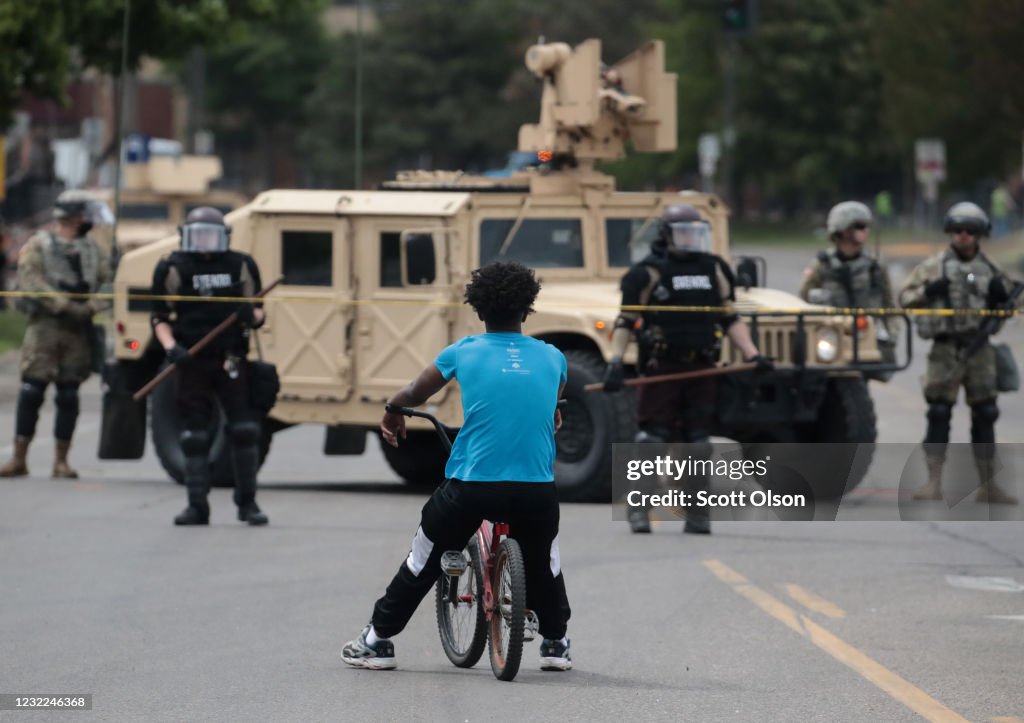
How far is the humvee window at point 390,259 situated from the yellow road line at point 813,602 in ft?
16.3

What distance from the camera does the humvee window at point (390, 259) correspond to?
51.5 feet

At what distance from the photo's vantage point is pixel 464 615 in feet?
29.7

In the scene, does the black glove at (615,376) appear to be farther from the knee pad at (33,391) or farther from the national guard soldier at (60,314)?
the knee pad at (33,391)

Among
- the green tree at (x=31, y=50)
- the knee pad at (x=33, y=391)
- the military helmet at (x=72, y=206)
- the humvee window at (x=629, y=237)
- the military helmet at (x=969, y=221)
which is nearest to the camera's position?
the military helmet at (x=969, y=221)

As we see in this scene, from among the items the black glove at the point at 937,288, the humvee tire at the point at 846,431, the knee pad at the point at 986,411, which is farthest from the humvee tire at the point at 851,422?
the black glove at the point at 937,288

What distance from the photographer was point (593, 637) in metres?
9.95

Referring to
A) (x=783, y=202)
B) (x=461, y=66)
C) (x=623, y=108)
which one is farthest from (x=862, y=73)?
(x=623, y=108)

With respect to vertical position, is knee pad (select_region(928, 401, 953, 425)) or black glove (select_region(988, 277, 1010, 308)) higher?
black glove (select_region(988, 277, 1010, 308))

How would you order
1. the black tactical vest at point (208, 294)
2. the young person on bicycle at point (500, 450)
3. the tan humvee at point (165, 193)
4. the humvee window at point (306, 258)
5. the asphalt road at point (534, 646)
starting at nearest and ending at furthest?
the asphalt road at point (534, 646)
the young person on bicycle at point (500, 450)
the black tactical vest at point (208, 294)
the humvee window at point (306, 258)
the tan humvee at point (165, 193)

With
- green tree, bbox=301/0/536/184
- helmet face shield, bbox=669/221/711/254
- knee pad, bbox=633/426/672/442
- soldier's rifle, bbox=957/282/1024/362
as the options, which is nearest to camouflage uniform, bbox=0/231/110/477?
knee pad, bbox=633/426/672/442

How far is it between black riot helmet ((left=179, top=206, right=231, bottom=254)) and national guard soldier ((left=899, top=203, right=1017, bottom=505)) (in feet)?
14.3

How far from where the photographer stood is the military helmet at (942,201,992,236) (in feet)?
48.0

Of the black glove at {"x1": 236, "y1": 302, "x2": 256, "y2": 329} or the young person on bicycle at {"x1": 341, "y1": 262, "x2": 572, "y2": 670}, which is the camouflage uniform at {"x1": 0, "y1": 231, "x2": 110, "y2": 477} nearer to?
the black glove at {"x1": 236, "y1": 302, "x2": 256, "y2": 329}

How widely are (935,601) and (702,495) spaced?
116 inches
